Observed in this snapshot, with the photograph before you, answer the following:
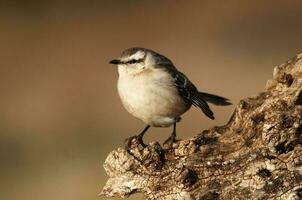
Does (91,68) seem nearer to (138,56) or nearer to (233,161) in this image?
(138,56)

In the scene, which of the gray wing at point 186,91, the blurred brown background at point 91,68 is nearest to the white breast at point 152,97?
the gray wing at point 186,91

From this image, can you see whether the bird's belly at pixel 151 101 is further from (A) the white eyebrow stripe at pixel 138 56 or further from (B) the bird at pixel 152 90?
(A) the white eyebrow stripe at pixel 138 56

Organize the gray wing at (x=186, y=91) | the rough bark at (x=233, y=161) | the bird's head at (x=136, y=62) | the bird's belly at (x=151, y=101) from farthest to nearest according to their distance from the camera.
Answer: the gray wing at (x=186, y=91) → the bird's head at (x=136, y=62) → the bird's belly at (x=151, y=101) → the rough bark at (x=233, y=161)

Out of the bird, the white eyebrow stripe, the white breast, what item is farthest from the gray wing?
the white eyebrow stripe

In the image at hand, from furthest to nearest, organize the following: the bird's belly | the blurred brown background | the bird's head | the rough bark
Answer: the blurred brown background < the bird's head < the bird's belly < the rough bark

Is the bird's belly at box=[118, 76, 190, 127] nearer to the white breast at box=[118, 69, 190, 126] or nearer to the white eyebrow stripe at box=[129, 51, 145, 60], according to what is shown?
the white breast at box=[118, 69, 190, 126]

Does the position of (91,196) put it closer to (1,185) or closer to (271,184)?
Result: (1,185)

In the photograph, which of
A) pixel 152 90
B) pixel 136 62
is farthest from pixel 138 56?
pixel 152 90
